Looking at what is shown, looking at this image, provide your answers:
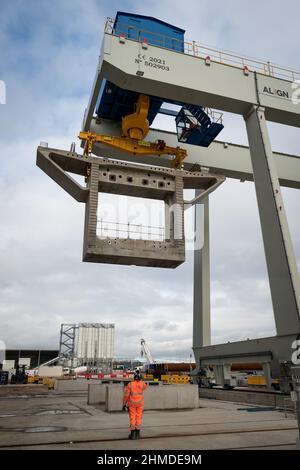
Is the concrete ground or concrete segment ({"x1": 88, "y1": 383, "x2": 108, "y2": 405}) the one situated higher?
concrete segment ({"x1": 88, "y1": 383, "x2": 108, "y2": 405})

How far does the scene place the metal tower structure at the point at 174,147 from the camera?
1097cm

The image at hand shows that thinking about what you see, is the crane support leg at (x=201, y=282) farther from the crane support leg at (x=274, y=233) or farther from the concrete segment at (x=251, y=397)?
the crane support leg at (x=274, y=233)

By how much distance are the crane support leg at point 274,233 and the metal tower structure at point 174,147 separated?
29mm

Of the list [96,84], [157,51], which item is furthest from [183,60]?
[96,84]

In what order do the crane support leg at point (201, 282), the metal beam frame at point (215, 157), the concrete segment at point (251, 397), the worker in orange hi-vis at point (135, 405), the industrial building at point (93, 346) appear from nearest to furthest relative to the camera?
the worker in orange hi-vis at point (135, 405), the concrete segment at point (251, 397), the metal beam frame at point (215, 157), the crane support leg at point (201, 282), the industrial building at point (93, 346)

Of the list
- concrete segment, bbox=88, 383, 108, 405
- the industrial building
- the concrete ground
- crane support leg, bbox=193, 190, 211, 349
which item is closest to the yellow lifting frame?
crane support leg, bbox=193, 190, 211, 349

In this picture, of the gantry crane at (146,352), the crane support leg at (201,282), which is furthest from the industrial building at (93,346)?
the crane support leg at (201,282)

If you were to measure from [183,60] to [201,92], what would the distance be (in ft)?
4.00

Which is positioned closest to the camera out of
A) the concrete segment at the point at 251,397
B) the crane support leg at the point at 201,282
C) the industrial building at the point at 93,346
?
the concrete segment at the point at 251,397

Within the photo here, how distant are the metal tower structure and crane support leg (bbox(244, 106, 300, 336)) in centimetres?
3

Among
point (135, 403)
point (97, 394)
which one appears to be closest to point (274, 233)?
point (135, 403)

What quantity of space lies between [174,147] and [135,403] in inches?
446

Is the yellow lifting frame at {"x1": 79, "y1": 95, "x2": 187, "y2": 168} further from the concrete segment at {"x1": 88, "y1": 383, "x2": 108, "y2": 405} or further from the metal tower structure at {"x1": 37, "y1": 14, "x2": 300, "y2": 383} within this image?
the concrete segment at {"x1": 88, "y1": 383, "x2": 108, "y2": 405}

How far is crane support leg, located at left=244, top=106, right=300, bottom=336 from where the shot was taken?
401 inches
